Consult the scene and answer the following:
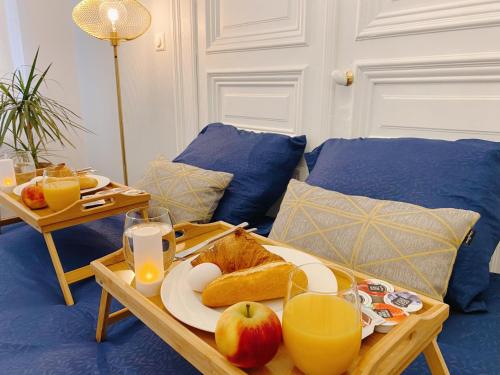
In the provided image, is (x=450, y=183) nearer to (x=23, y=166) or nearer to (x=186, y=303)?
(x=186, y=303)

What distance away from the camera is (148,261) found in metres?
0.72

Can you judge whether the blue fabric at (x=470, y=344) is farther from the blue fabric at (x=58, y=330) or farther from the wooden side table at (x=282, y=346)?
the blue fabric at (x=58, y=330)

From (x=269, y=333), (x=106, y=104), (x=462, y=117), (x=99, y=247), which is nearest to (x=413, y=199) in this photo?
(x=462, y=117)

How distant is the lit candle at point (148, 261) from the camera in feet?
2.33

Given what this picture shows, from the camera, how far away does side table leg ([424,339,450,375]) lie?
65cm

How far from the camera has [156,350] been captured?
787 millimetres

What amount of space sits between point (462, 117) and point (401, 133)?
199 millimetres

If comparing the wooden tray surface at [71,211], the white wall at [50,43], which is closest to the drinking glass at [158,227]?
the wooden tray surface at [71,211]

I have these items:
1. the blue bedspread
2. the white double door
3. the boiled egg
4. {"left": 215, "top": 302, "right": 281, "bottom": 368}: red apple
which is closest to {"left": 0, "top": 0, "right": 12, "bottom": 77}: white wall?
the white double door

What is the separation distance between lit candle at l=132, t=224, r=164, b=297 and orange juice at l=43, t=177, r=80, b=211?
54 centimetres

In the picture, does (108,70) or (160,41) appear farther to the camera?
(108,70)

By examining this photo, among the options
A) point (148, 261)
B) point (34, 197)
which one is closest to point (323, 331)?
point (148, 261)

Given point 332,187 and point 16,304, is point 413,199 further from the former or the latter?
point 16,304

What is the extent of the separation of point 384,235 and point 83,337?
2.38 feet
